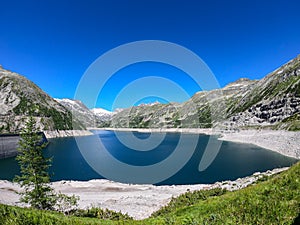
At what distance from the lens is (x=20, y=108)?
166 m

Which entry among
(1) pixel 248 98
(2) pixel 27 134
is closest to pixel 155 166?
(2) pixel 27 134

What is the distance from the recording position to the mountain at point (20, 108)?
146 metres

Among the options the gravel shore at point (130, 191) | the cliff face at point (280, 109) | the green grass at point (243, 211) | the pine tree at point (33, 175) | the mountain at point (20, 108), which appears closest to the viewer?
the green grass at point (243, 211)

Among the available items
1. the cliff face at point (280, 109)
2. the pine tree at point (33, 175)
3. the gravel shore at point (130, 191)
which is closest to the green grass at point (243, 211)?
the gravel shore at point (130, 191)

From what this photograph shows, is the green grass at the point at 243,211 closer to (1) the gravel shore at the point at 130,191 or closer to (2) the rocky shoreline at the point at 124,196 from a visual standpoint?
(2) the rocky shoreline at the point at 124,196

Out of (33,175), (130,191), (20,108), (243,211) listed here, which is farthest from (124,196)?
(20,108)

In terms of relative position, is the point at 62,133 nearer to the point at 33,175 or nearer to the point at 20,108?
the point at 20,108

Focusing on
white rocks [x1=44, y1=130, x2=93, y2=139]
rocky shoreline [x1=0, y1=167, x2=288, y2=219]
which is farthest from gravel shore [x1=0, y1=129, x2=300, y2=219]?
white rocks [x1=44, y1=130, x2=93, y2=139]

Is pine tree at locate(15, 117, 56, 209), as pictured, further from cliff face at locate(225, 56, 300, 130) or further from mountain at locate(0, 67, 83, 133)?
mountain at locate(0, 67, 83, 133)

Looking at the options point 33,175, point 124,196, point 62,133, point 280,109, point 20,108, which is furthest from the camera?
point 62,133

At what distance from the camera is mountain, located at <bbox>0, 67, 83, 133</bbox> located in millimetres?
146500

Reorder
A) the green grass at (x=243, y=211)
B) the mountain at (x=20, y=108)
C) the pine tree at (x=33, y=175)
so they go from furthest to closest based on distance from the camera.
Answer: the mountain at (x=20, y=108), the pine tree at (x=33, y=175), the green grass at (x=243, y=211)

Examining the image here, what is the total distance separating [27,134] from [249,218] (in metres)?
23.1

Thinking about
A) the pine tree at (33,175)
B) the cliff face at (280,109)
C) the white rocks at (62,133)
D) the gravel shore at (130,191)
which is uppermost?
the cliff face at (280,109)
